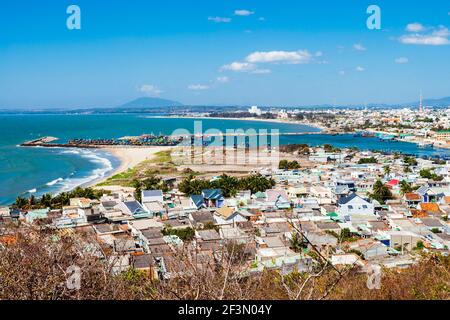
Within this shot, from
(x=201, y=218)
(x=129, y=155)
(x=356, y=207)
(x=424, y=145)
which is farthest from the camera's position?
(x=424, y=145)

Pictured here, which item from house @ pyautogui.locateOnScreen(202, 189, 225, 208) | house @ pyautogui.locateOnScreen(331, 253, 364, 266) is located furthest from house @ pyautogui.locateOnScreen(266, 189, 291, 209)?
house @ pyautogui.locateOnScreen(331, 253, 364, 266)

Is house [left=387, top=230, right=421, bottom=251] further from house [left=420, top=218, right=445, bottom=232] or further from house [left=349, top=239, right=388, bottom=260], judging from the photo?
house [left=420, top=218, right=445, bottom=232]

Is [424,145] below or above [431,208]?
above

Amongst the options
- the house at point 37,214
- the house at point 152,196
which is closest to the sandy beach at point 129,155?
the house at point 152,196

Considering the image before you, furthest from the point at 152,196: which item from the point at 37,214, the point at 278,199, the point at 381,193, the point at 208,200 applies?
the point at 381,193

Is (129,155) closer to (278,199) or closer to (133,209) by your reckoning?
(133,209)

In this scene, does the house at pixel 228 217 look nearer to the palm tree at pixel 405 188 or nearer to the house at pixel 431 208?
the house at pixel 431 208

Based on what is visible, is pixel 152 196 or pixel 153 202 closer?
pixel 153 202
